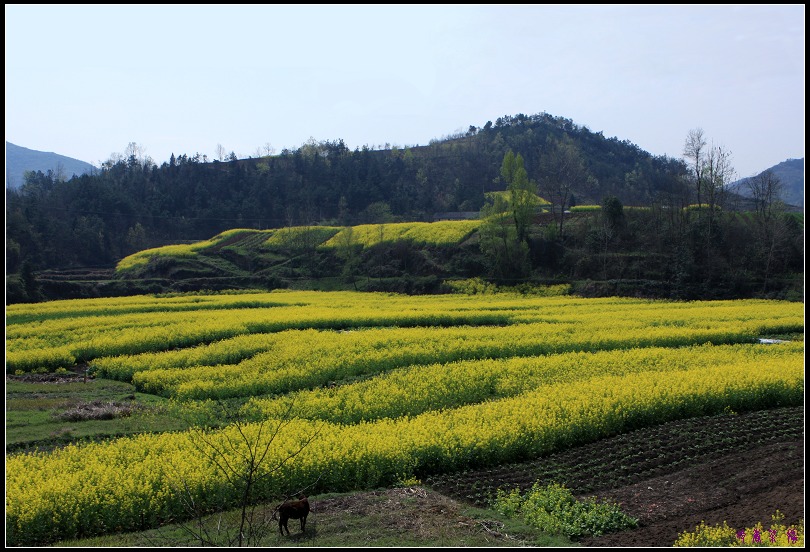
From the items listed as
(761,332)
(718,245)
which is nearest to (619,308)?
(761,332)

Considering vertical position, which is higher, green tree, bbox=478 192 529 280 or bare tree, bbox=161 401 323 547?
green tree, bbox=478 192 529 280

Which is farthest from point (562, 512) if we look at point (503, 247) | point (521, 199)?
point (521, 199)

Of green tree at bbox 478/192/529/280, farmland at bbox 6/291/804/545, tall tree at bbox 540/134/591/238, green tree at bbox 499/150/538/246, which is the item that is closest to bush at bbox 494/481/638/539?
farmland at bbox 6/291/804/545

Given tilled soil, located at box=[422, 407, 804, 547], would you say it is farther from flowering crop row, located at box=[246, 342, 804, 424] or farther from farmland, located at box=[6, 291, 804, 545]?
flowering crop row, located at box=[246, 342, 804, 424]

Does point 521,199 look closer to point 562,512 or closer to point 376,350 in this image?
point 376,350

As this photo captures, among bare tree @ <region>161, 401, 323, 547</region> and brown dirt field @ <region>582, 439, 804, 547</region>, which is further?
brown dirt field @ <region>582, 439, 804, 547</region>

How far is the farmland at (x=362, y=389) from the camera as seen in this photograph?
12188mm

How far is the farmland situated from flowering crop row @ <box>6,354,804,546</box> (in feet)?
0.14

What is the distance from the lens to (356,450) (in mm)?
13547

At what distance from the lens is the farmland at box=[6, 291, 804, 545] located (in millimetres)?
12188

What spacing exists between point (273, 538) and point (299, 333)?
76.7 ft

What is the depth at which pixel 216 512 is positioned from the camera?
1176cm

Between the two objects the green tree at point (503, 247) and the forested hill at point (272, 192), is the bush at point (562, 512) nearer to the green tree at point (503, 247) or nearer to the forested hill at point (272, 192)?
the green tree at point (503, 247)

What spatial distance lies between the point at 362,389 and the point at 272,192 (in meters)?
109
